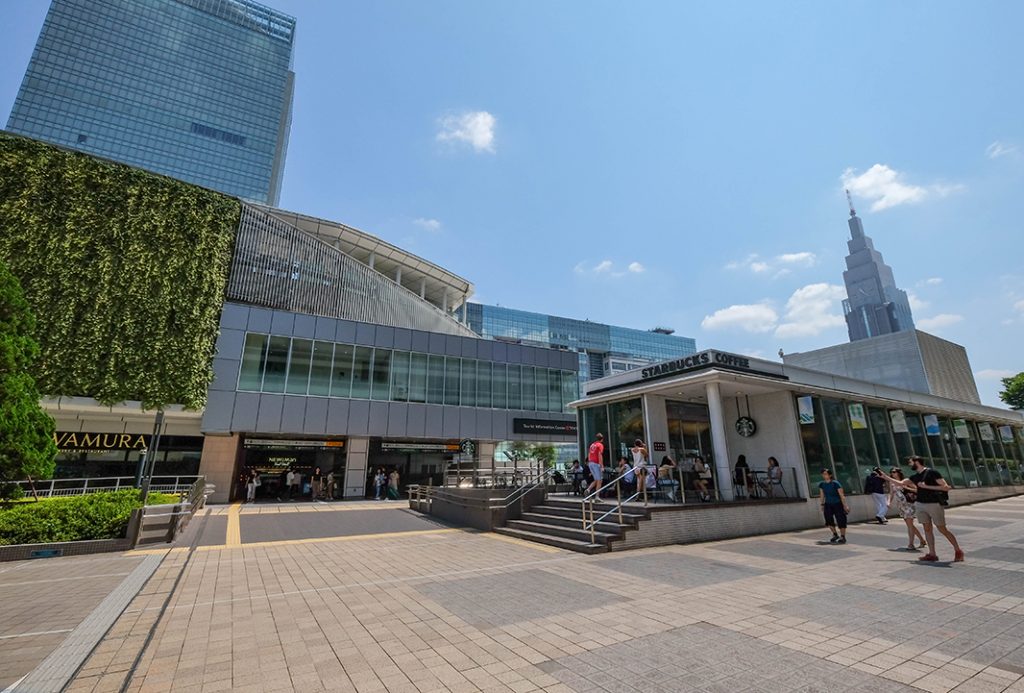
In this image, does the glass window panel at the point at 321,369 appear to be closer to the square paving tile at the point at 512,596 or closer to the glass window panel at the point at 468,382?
the glass window panel at the point at 468,382

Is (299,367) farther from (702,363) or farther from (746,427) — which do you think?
(746,427)

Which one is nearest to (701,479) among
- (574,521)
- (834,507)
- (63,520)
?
(834,507)

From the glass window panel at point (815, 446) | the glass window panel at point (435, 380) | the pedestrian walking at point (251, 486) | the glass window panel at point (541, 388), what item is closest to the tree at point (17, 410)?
the pedestrian walking at point (251, 486)

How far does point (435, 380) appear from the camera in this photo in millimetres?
28016

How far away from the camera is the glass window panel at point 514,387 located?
30609 mm

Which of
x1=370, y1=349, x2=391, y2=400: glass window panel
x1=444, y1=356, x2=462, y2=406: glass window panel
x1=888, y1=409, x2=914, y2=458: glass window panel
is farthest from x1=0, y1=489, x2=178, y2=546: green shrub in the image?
x1=888, y1=409, x2=914, y2=458: glass window panel

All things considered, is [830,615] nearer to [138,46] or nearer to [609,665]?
[609,665]

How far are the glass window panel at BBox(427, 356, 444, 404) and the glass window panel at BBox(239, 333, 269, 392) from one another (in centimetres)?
943

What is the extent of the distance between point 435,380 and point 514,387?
6.02m

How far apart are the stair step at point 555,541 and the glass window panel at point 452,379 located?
53.7 ft

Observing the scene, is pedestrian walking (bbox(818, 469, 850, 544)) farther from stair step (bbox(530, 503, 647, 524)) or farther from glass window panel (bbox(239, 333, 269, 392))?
glass window panel (bbox(239, 333, 269, 392))

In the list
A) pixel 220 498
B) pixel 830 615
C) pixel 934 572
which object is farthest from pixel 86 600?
pixel 220 498

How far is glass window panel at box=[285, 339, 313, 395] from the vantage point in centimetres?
2380

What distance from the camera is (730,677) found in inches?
138
